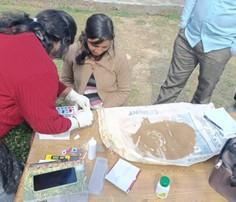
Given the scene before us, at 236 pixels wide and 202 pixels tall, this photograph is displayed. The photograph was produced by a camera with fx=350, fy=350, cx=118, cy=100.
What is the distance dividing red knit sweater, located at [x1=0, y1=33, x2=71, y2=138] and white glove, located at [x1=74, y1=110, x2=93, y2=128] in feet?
0.86

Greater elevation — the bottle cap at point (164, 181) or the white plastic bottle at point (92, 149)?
the bottle cap at point (164, 181)

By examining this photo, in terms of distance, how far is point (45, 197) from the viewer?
130 cm

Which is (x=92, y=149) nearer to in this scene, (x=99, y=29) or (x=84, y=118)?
(x=84, y=118)

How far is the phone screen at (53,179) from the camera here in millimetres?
1331

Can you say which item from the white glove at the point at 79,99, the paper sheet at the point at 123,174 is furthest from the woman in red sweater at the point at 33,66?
the white glove at the point at 79,99

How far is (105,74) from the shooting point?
7.07ft

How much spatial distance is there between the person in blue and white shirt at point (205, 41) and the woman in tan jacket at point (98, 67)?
21.2 inches

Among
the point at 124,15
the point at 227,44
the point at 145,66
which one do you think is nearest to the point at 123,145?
the point at 227,44

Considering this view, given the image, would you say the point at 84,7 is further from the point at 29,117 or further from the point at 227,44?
the point at 29,117

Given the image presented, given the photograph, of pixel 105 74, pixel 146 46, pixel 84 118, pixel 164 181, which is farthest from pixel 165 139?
pixel 146 46

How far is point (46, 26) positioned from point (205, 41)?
1.22m

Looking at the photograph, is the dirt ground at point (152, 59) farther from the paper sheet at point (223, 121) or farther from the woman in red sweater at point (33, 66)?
the woman in red sweater at point (33, 66)

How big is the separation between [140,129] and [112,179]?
0.31 m

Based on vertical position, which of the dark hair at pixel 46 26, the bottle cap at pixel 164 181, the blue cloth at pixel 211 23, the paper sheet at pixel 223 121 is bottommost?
the paper sheet at pixel 223 121
